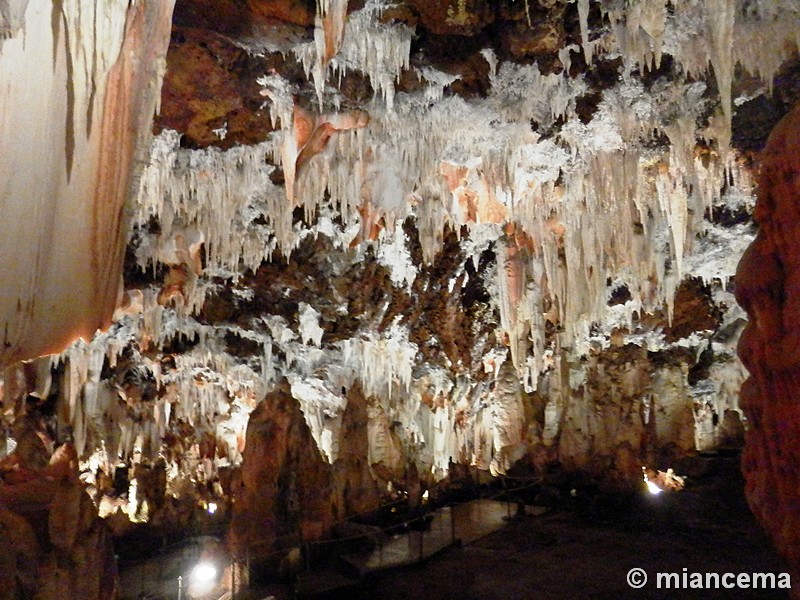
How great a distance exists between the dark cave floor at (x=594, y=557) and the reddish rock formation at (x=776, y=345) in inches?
151

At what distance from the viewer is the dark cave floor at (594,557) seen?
589 centimetres

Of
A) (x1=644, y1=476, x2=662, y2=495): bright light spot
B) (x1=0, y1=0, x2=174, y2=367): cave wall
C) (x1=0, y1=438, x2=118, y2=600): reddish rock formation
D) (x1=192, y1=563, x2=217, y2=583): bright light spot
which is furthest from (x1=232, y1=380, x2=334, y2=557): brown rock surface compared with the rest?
(x1=644, y1=476, x2=662, y2=495): bright light spot

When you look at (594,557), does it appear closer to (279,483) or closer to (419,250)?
(279,483)

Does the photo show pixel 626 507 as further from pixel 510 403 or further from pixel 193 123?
pixel 193 123

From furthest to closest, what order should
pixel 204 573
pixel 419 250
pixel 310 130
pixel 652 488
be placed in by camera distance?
1. pixel 652 488
2. pixel 419 250
3. pixel 204 573
4. pixel 310 130

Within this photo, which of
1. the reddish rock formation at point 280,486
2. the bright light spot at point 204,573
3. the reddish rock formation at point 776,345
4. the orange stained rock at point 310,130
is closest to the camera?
the reddish rock formation at point 776,345

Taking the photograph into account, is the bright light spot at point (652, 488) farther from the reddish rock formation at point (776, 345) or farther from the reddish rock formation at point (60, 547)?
the reddish rock formation at point (60, 547)

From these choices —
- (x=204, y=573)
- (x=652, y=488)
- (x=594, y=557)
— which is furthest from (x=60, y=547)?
(x=652, y=488)

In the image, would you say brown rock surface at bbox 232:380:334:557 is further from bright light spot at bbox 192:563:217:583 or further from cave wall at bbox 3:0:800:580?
bright light spot at bbox 192:563:217:583

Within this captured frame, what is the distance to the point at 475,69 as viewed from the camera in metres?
5.78

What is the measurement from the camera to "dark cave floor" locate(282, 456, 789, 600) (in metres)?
5.89

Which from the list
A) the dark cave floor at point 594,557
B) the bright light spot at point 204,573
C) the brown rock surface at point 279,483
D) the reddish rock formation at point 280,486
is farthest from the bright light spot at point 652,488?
the bright light spot at point 204,573

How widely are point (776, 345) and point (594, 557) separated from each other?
5.54 m

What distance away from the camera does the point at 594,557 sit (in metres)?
7.11
